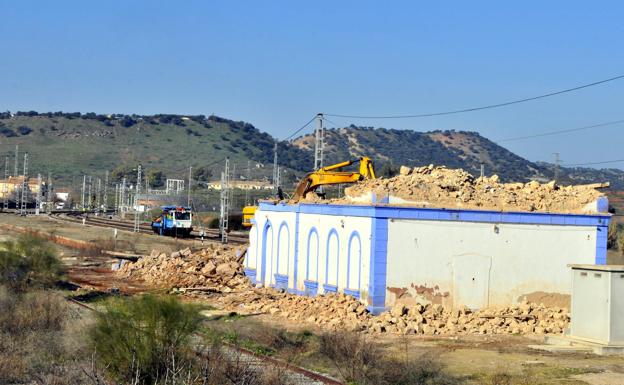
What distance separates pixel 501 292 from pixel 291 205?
8.03m

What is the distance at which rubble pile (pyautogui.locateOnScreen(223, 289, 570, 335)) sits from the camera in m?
24.4

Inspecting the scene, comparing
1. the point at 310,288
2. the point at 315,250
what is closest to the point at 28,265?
the point at 310,288

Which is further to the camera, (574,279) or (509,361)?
(574,279)

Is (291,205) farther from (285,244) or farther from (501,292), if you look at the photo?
(501,292)

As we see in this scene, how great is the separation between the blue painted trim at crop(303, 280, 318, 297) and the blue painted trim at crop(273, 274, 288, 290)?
5.45 feet

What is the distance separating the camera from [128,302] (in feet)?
53.9

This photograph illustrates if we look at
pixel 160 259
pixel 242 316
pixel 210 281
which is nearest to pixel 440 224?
pixel 242 316

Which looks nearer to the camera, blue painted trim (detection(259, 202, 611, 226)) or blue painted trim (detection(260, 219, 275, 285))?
blue painted trim (detection(259, 202, 611, 226))

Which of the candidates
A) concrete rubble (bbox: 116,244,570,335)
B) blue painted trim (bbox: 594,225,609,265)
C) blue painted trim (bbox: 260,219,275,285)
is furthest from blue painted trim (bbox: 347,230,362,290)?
blue painted trim (bbox: 594,225,609,265)

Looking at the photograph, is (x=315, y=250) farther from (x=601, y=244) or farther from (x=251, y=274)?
(x=601, y=244)

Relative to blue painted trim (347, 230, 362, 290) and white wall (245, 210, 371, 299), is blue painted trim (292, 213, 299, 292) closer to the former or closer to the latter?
white wall (245, 210, 371, 299)

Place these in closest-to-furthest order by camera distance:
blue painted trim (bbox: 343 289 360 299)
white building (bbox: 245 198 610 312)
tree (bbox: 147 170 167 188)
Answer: white building (bbox: 245 198 610 312) < blue painted trim (bbox: 343 289 360 299) < tree (bbox: 147 170 167 188)

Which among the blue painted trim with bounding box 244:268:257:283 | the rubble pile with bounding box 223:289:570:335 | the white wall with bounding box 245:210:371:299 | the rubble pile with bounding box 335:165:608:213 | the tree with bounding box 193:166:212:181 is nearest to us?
the rubble pile with bounding box 223:289:570:335

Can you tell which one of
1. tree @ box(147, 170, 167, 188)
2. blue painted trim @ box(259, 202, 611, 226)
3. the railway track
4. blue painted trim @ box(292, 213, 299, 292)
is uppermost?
tree @ box(147, 170, 167, 188)
